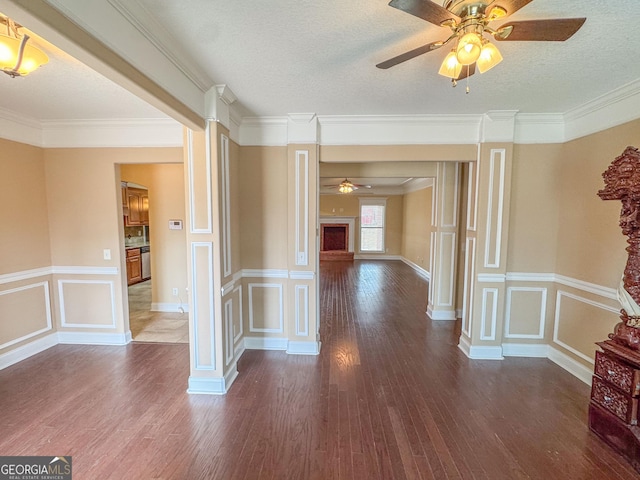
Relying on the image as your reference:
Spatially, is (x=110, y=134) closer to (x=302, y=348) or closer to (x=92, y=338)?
(x=92, y=338)

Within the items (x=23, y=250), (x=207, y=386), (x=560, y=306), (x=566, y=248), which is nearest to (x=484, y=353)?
(x=560, y=306)

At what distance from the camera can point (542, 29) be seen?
135cm

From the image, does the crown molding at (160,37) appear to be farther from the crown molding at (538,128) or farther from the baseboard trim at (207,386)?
the crown molding at (538,128)

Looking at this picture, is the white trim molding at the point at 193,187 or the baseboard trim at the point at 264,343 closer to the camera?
the white trim molding at the point at 193,187

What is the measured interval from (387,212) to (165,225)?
304 inches

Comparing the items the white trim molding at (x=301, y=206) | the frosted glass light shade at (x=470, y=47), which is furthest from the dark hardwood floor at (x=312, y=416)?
the frosted glass light shade at (x=470, y=47)

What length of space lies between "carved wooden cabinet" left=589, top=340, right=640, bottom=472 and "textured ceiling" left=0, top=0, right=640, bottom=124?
2.08 m

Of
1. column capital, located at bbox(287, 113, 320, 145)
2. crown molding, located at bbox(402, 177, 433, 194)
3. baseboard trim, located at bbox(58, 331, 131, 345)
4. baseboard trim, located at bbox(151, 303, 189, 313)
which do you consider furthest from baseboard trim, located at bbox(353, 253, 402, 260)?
baseboard trim, located at bbox(58, 331, 131, 345)

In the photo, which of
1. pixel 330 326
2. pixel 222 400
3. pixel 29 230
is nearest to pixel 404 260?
pixel 330 326

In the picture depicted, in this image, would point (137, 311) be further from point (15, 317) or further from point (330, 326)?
point (330, 326)

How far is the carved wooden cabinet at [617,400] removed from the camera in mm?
1852

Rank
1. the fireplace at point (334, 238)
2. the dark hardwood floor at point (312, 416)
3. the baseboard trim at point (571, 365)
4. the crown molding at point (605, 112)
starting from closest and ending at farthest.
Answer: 1. the dark hardwood floor at point (312, 416)
2. the crown molding at point (605, 112)
3. the baseboard trim at point (571, 365)
4. the fireplace at point (334, 238)

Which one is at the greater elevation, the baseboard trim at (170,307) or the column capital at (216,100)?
the column capital at (216,100)

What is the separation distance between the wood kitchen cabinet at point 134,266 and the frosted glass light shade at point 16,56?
508 centimetres
